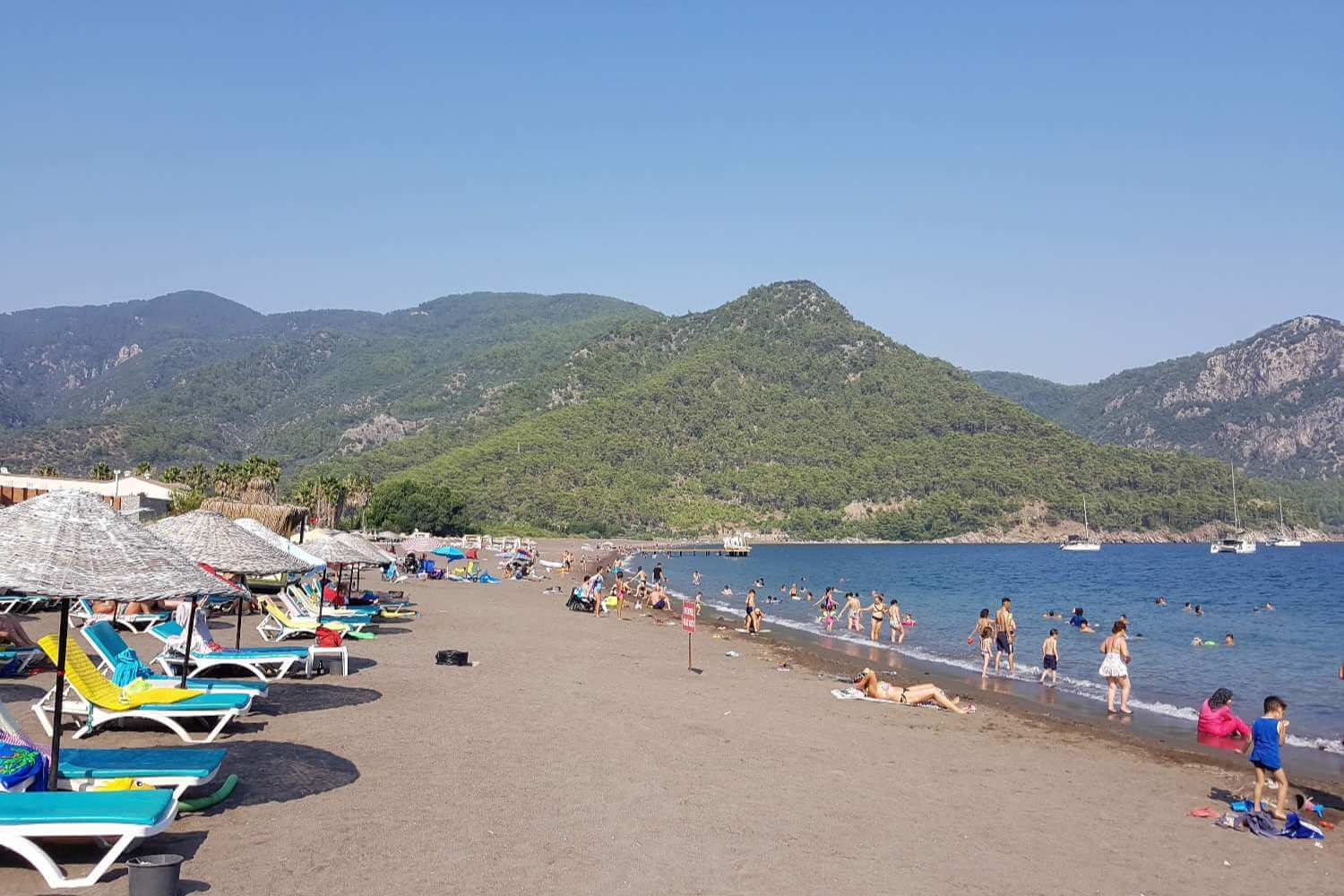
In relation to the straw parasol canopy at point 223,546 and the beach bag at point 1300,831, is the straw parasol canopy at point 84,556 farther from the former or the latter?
the beach bag at point 1300,831

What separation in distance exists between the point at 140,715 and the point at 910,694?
10882 mm

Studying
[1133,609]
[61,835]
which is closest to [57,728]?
[61,835]

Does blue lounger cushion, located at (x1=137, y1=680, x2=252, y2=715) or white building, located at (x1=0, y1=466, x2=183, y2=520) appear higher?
white building, located at (x1=0, y1=466, x2=183, y2=520)

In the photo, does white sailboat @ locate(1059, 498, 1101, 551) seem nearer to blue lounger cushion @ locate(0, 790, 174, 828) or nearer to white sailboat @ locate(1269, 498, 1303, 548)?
white sailboat @ locate(1269, 498, 1303, 548)

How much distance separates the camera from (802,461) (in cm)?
16375

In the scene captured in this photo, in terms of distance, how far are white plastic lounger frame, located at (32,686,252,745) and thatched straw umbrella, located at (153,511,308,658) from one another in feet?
6.67

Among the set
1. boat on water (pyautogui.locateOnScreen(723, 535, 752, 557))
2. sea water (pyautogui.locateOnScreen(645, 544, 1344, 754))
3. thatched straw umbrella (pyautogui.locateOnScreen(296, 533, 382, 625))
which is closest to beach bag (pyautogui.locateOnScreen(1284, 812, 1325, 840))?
sea water (pyautogui.locateOnScreen(645, 544, 1344, 754))

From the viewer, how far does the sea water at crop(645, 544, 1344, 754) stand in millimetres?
20922

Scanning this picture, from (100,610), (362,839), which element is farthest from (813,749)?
(100,610)

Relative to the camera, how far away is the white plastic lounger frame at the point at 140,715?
30.8 feet

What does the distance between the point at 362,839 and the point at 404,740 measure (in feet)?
10.8

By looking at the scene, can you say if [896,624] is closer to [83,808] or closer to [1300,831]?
[1300,831]

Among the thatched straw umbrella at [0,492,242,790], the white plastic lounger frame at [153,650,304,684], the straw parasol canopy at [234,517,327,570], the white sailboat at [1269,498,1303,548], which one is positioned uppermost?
the white sailboat at [1269,498,1303,548]

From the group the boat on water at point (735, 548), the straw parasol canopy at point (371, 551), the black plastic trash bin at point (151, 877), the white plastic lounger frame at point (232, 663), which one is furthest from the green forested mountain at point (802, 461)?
the black plastic trash bin at point (151, 877)
